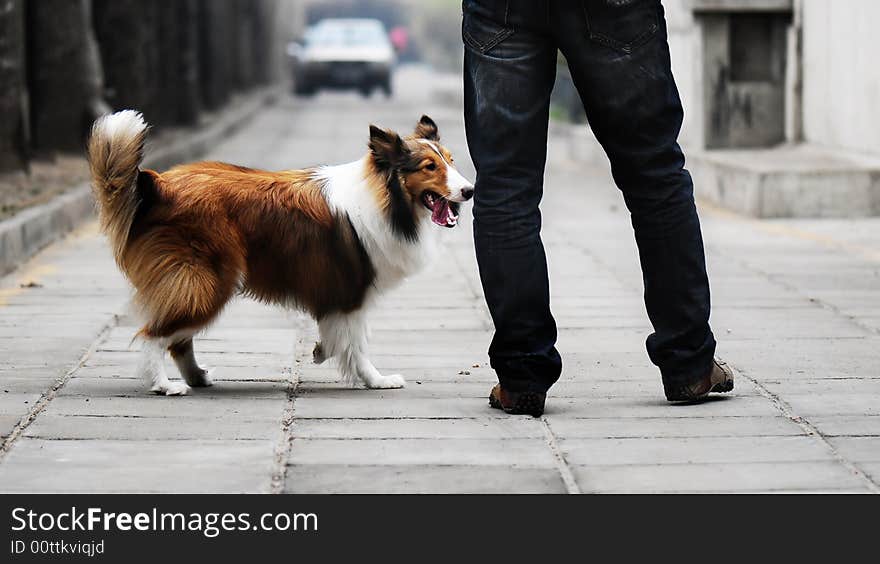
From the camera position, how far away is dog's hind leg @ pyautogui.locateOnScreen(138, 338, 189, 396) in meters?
5.52

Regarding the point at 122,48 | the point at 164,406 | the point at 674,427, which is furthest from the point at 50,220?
the point at 122,48

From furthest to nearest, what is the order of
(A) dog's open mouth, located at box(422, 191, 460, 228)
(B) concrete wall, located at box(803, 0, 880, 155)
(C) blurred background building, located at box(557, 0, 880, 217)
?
(B) concrete wall, located at box(803, 0, 880, 155)
(C) blurred background building, located at box(557, 0, 880, 217)
(A) dog's open mouth, located at box(422, 191, 460, 228)

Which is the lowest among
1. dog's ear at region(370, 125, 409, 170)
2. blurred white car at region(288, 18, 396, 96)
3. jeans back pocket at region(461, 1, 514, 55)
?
blurred white car at region(288, 18, 396, 96)

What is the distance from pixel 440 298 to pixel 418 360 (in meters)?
1.69

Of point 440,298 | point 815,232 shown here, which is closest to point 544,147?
point 440,298

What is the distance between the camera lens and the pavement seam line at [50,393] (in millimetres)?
4730

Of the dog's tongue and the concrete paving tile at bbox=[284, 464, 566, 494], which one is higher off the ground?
the dog's tongue

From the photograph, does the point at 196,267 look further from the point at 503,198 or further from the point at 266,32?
the point at 266,32

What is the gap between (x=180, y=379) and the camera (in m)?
5.79

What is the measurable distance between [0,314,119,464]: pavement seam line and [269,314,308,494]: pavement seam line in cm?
77

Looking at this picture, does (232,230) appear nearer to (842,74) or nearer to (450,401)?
(450,401)

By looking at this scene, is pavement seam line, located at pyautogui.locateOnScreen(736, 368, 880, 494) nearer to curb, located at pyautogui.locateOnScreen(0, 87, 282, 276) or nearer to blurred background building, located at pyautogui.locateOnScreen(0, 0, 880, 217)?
curb, located at pyautogui.locateOnScreen(0, 87, 282, 276)

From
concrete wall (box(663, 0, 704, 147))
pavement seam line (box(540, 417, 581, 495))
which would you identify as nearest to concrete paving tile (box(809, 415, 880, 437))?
pavement seam line (box(540, 417, 581, 495))
